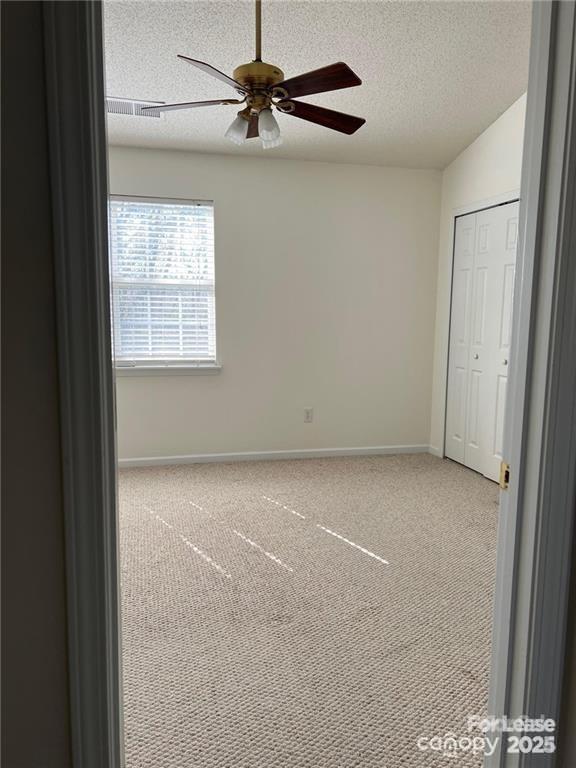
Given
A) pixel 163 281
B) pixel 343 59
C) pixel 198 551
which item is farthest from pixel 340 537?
pixel 343 59

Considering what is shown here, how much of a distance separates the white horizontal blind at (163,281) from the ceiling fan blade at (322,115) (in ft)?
6.40

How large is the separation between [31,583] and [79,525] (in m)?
0.12

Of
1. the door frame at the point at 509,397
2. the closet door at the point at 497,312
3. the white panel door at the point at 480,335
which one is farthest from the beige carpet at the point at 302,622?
the door frame at the point at 509,397

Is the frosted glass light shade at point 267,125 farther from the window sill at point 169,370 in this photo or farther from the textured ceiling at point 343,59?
the window sill at point 169,370

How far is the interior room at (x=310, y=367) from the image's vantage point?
1.83 m

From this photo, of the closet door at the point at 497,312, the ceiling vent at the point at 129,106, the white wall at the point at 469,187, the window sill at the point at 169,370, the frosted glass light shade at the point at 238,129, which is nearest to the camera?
the frosted glass light shade at the point at 238,129

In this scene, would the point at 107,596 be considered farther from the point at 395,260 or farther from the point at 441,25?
the point at 395,260

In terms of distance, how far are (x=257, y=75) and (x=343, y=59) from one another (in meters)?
1.28

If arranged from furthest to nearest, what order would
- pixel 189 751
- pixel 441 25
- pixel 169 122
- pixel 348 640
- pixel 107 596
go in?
pixel 169 122, pixel 441 25, pixel 348 640, pixel 189 751, pixel 107 596

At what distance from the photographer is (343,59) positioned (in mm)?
3053

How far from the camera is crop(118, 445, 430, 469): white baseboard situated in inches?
170

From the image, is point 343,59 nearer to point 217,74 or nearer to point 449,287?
point 217,74

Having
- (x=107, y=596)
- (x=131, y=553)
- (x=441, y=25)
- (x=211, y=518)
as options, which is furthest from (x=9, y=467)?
(x=441, y=25)

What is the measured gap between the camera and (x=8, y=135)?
2.41 ft
